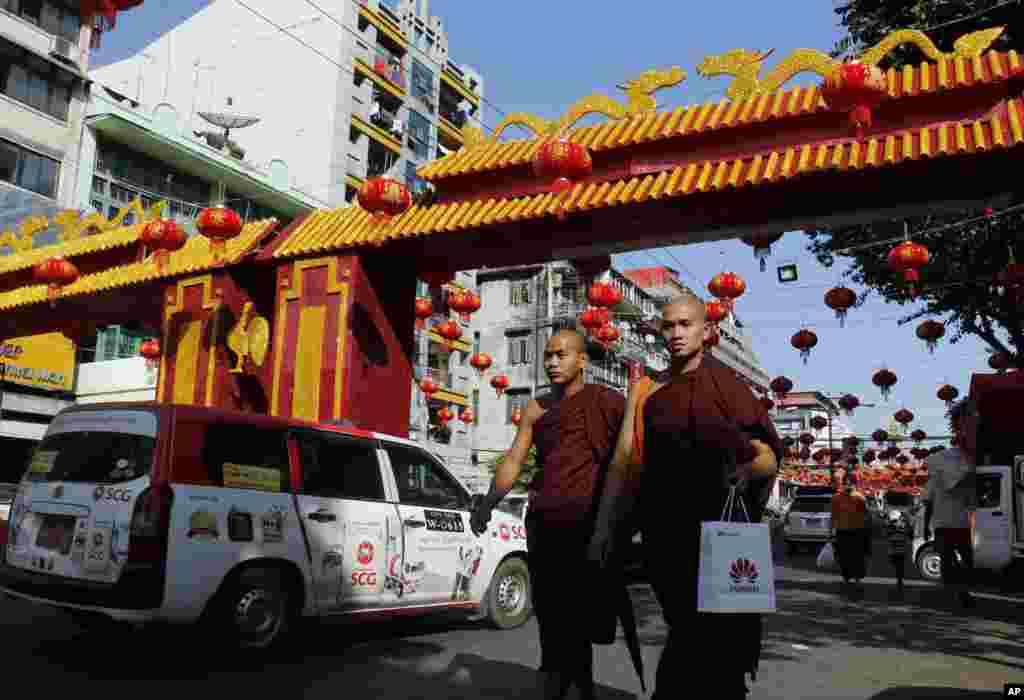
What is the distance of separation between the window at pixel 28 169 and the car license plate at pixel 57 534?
22.8 m

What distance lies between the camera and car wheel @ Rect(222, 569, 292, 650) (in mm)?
5590

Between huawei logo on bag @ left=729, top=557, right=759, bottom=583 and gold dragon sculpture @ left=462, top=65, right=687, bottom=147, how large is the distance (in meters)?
6.80

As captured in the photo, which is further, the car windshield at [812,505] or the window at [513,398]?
the window at [513,398]

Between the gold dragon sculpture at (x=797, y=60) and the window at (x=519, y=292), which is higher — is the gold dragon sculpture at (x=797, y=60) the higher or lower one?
the lower one

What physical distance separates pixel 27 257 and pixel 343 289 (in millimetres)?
8046

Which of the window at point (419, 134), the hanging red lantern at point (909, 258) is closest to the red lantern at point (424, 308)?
the hanging red lantern at point (909, 258)

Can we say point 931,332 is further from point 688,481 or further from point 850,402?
point 688,481

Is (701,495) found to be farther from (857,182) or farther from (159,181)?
(159,181)

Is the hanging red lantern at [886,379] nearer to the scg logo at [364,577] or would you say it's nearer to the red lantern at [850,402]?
the red lantern at [850,402]

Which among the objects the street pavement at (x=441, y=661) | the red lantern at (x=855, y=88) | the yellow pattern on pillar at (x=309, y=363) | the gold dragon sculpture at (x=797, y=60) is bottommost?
the street pavement at (x=441, y=661)

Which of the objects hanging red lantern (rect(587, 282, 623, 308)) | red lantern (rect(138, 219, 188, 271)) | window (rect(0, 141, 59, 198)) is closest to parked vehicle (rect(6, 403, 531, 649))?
red lantern (rect(138, 219, 188, 271))

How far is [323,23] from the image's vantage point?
39.5 metres

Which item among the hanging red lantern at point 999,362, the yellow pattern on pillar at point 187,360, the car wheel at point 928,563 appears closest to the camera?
the yellow pattern on pillar at point 187,360

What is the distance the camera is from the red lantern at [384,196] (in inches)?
362
